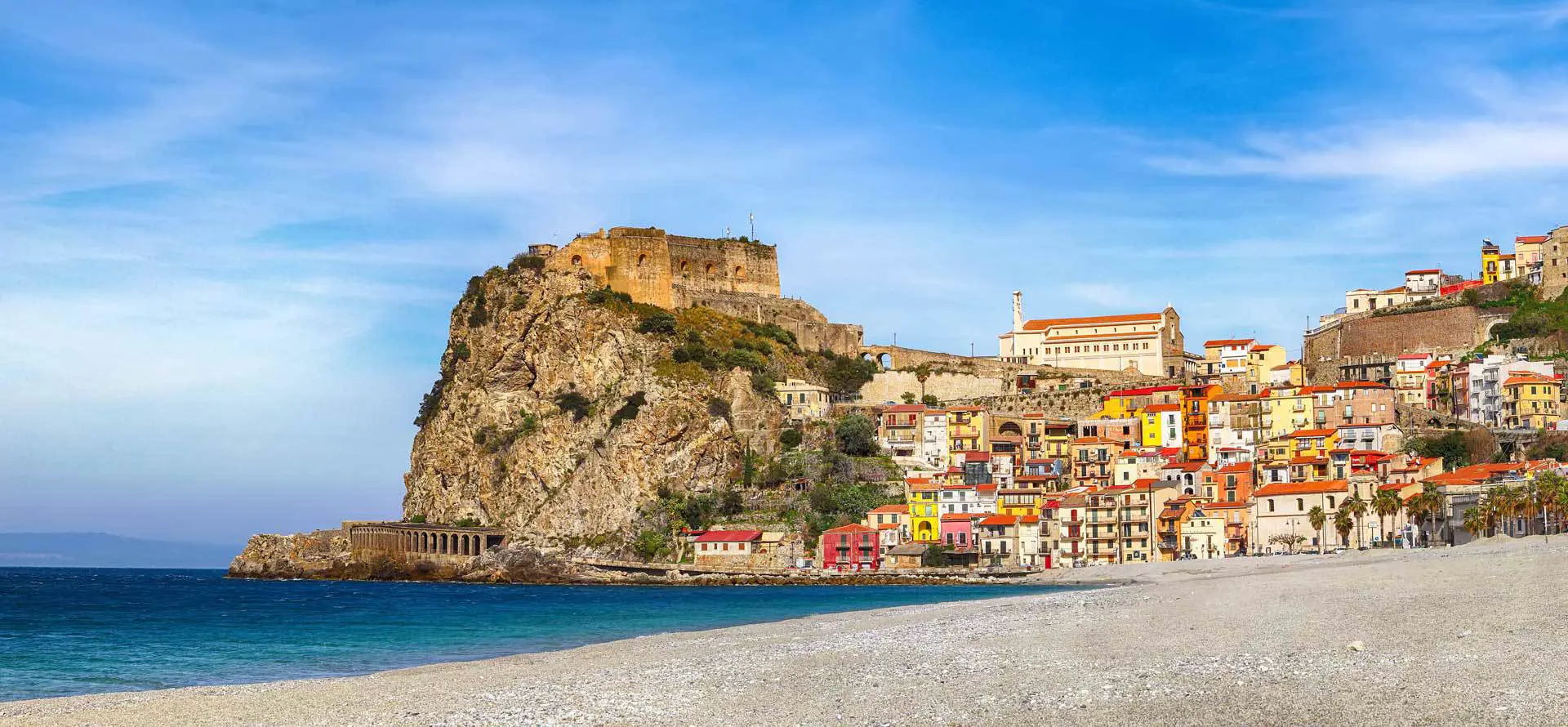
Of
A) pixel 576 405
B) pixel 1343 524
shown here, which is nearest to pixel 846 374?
pixel 576 405

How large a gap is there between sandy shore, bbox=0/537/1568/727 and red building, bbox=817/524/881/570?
157 feet

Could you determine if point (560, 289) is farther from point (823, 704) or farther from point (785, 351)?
point (823, 704)

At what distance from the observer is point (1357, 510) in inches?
2749

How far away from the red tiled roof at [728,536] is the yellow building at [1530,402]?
142 feet

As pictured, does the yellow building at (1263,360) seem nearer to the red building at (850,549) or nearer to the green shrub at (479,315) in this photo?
the red building at (850,549)

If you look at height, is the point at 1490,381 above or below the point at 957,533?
above

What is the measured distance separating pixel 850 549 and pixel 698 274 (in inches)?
1312

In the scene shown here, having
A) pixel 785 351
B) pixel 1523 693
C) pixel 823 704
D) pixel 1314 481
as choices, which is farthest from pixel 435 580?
pixel 1523 693

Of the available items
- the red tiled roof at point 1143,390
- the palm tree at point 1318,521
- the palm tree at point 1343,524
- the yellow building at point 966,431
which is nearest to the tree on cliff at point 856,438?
the yellow building at point 966,431

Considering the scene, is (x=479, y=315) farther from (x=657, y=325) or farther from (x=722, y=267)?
(x=722, y=267)

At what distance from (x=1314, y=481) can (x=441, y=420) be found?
56.4m

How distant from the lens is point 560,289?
102 meters

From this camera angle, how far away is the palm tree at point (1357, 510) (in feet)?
230

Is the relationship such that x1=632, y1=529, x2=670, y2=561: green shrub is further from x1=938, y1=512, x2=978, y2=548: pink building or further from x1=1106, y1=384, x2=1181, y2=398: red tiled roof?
x1=1106, y1=384, x2=1181, y2=398: red tiled roof
